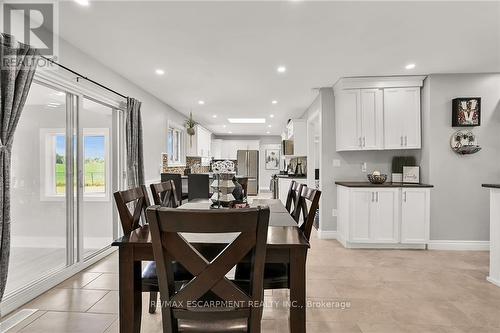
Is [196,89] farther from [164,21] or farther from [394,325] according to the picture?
[394,325]

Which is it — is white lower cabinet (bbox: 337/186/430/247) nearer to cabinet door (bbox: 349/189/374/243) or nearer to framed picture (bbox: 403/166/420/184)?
cabinet door (bbox: 349/189/374/243)

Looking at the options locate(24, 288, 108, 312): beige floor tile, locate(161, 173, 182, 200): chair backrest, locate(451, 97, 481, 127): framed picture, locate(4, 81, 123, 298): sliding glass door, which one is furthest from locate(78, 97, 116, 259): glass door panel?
locate(451, 97, 481, 127): framed picture

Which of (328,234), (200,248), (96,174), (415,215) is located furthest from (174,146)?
(200,248)

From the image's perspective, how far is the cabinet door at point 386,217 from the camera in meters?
3.90

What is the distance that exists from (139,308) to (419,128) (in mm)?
4186

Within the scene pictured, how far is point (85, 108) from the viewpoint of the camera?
341 centimetres

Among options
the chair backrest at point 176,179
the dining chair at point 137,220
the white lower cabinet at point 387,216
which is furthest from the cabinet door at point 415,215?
the chair backrest at point 176,179

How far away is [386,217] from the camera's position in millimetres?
3922

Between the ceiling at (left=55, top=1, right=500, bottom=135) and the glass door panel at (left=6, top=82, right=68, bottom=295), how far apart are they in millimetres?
780

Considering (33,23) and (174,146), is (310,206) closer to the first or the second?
(33,23)

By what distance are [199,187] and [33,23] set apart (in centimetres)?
323

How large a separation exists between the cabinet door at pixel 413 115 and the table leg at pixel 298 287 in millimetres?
3445

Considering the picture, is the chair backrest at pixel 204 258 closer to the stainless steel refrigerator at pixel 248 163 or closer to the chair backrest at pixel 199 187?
the chair backrest at pixel 199 187

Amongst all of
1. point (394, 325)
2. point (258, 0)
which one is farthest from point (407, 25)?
point (394, 325)
